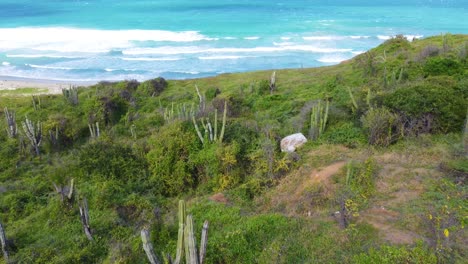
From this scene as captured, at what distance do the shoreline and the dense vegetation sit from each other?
54.5ft

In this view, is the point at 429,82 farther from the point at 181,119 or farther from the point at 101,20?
the point at 101,20

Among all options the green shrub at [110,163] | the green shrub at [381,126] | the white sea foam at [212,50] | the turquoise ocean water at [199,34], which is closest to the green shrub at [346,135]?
the green shrub at [381,126]

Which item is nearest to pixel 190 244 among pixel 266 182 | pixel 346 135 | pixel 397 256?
pixel 397 256

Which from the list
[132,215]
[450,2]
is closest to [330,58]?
[132,215]

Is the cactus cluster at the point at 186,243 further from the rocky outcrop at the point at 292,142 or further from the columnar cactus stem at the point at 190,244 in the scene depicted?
the rocky outcrop at the point at 292,142

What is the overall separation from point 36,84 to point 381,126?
111 ft

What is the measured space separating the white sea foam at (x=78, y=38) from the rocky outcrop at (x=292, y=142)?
4190 centimetres

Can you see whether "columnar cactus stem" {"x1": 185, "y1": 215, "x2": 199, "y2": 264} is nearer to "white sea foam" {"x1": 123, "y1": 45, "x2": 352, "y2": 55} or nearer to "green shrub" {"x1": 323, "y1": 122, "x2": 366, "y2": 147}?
"green shrub" {"x1": 323, "y1": 122, "x2": 366, "y2": 147}

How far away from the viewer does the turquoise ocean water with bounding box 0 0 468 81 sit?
1672 inches

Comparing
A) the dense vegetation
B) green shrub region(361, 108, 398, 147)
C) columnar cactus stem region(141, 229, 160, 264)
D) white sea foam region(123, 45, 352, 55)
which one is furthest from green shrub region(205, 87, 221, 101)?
white sea foam region(123, 45, 352, 55)

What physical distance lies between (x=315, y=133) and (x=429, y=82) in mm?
5118

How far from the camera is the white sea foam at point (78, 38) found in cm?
5075

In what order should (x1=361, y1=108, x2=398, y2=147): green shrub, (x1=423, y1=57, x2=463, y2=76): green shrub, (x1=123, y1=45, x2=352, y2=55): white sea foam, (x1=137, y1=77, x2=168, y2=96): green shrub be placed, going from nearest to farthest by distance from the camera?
(x1=361, y1=108, x2=398, y2=147): green shrub < (x1=423, y1=57, x2=463, y2=76): green shrub < (x1=137, y1=77, x2=168, y2=96): green shrub < (x1=123, y1=45, x2=352, y2=55): white sea foam

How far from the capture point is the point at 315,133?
13.5 m
